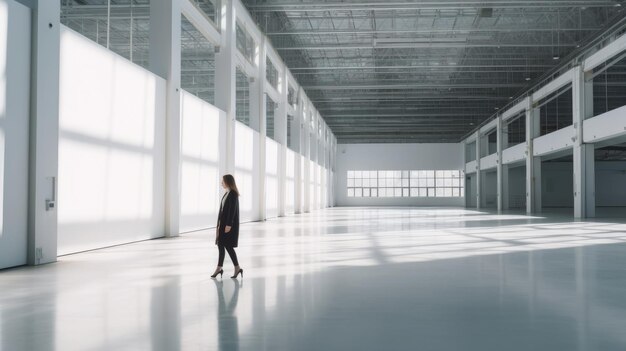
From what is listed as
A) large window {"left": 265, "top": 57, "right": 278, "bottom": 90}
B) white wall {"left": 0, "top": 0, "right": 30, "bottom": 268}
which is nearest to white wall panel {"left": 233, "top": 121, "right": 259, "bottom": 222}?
large window {"left": 265, "top": 57, "right": 278, "bottom": 90}

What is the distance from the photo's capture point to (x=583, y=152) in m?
31.9

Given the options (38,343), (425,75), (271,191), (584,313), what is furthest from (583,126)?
(38,343)

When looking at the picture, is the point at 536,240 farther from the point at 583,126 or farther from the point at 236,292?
the point at 583,126

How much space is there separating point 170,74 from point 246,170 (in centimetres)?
1059

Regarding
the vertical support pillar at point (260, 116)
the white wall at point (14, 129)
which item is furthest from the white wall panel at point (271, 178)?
the white wall at point (14, 129)

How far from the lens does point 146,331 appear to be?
561 centimetres

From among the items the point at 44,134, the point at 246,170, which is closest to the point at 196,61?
the point at 246,170

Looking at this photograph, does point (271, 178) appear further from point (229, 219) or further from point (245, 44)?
point (229, 219)

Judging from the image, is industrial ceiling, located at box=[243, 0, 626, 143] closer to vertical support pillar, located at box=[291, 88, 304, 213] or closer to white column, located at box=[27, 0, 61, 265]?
vertical support pillar, located at box=[291, 88, 304, 213]

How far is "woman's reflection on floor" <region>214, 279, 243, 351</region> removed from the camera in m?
5.08

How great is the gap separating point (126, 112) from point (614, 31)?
79.3 ft

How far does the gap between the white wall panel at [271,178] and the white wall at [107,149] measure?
1478 centimetres

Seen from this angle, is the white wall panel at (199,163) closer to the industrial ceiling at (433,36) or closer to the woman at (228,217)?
the industrial ceiling at (433,36)

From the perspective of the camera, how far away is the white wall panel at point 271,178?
32550 mm
